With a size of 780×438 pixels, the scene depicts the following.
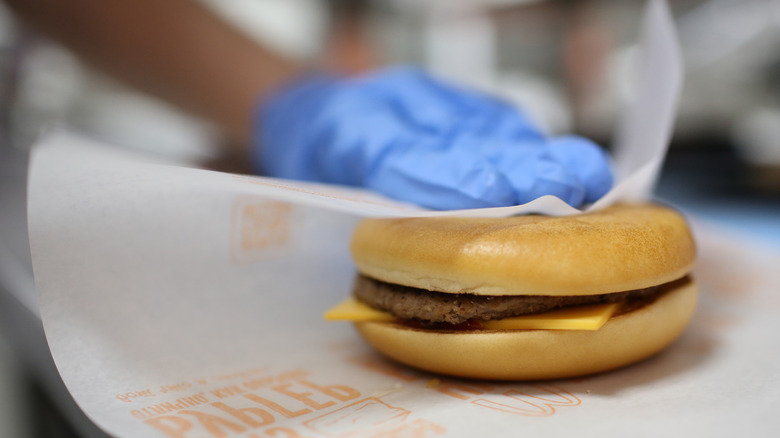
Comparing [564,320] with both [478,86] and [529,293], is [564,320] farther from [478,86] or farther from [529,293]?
[478,86]

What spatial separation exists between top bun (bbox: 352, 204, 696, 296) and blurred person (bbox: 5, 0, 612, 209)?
9 cm

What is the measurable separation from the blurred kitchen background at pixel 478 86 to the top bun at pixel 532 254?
475 millimetres

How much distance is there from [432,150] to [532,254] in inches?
15.8

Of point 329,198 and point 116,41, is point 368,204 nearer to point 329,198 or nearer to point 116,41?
point 329,198

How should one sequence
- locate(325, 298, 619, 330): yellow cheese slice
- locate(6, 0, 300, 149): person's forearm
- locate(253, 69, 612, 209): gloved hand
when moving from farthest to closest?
locate(6, 0, 300, 149): person's forearm
locate(253, 69, 612, 209): gloved hand
locate(325, 298, 619, 330): yellow cheese slice

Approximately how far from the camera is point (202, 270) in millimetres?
977

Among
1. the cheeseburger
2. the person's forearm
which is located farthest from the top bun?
the person's forearm

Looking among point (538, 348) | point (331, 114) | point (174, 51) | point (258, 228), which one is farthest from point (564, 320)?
point (174, 51)

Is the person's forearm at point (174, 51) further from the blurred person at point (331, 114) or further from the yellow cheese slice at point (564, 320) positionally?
the yellow cheese slice at point (564, 320)

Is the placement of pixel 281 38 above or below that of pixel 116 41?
above

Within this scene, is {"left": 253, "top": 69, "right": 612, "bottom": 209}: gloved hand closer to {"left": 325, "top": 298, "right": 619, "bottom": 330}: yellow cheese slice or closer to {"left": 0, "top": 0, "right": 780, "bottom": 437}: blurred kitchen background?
{"left": 325, "top": 298, "right": 619, "bottom": 330}: yellow cheese slice

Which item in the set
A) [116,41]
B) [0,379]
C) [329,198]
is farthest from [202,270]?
[116,41]

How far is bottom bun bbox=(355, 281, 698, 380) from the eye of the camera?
0.70m

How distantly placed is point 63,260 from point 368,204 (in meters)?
0.49
